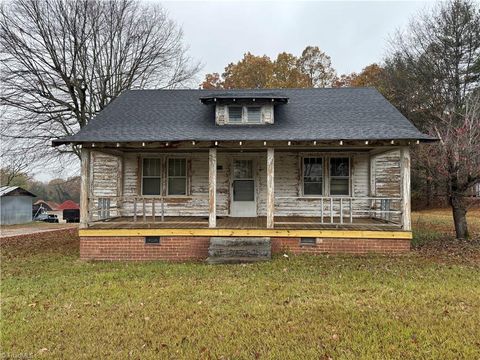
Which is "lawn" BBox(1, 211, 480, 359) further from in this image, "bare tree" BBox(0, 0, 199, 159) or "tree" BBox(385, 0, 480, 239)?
"tree" BBox(385, 0, 480, 239)

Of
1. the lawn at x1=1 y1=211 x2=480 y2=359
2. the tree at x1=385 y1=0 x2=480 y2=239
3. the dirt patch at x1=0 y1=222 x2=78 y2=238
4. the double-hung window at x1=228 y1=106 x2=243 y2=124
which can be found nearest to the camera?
the lawn at x1=1 y1=211 x2=480 y2=359

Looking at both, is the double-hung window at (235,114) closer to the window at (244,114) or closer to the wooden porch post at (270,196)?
the window at (244,114)

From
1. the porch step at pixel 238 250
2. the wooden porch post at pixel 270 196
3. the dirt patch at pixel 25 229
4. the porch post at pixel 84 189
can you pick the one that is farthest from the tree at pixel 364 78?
the dirt patch at pixel 25 229

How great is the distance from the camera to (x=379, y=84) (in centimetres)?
2770

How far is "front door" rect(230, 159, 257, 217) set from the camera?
11461mm

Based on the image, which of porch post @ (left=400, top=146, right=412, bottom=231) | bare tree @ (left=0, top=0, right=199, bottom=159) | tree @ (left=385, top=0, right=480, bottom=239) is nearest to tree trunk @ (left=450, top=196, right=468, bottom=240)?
porch post @ (left=400, top=146, right=412, bottom=231)

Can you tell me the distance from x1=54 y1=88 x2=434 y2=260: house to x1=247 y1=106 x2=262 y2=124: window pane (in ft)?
0.16

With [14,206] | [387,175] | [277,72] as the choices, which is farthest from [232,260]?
[277,72]

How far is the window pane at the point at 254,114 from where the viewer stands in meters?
10.8

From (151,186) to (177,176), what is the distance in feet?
3.23

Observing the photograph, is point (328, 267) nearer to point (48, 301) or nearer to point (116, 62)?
point (48, 301)

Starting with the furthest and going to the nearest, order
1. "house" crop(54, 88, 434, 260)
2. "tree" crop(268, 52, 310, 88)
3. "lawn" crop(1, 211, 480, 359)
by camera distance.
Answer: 1. "tree" crop(268, 52, 310, 88)
2. "house" crop(54, 88, 434, 260)
3. "lawn" crop(1, 211, 480, 359)

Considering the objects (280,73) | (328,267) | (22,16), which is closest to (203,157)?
(328,267)

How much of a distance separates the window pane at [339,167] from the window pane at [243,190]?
9.28 feet
